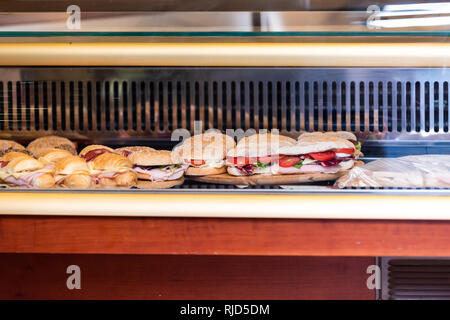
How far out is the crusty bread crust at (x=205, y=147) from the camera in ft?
3.81

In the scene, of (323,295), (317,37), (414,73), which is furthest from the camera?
→ (323,295)

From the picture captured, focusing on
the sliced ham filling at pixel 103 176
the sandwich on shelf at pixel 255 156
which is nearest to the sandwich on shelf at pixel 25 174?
the sliced ham filling at pixel 103 176

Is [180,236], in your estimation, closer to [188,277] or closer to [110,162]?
[110,162]

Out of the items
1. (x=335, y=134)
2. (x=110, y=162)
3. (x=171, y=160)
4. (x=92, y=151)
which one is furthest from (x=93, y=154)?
(x=335, y=134)

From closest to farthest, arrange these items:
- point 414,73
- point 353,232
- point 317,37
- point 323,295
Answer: point 353,232, point 317,37, point 414,73, point 323,295

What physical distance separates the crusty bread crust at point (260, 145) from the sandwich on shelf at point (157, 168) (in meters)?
0.15

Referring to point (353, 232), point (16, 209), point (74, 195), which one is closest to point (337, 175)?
point (353, 232)

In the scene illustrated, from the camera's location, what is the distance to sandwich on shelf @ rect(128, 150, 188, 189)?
1102 millimetres

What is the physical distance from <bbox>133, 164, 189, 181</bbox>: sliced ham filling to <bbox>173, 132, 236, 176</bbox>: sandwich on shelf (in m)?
0.02

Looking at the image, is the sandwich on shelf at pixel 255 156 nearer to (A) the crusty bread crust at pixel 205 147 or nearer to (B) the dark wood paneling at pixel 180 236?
(A) the crusty bread crust at pixel 205 147

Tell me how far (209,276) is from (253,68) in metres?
0.68

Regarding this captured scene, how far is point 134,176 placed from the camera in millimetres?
1051

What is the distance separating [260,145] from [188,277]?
493mm
